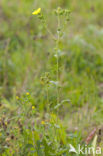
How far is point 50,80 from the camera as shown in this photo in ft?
5.65

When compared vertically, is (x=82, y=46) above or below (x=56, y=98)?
above

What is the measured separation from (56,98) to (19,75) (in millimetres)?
1386

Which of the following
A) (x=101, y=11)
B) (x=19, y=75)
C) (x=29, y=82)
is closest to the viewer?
(x=29, y=82)

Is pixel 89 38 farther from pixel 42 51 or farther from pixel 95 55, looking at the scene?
pixel 42 51

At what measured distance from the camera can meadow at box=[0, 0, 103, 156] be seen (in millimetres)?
1636

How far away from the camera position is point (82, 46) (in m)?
3.38

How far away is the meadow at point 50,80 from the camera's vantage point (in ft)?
5.37

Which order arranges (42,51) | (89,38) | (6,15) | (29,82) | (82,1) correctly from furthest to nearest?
1. (82,1)
2. (6,15)
3. (89,38)
4. (42,51)
5. (29,82)

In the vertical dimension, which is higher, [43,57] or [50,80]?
[43,57]

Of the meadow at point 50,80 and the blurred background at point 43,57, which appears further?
the blurred background at point 43,57

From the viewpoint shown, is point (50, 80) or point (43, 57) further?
point (43, 57)

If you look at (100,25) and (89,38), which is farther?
(100,25)

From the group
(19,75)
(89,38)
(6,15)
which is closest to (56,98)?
(19,75)

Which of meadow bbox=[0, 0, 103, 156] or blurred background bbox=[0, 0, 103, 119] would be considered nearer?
meadow bbox=[0, 0, 103, 156]
